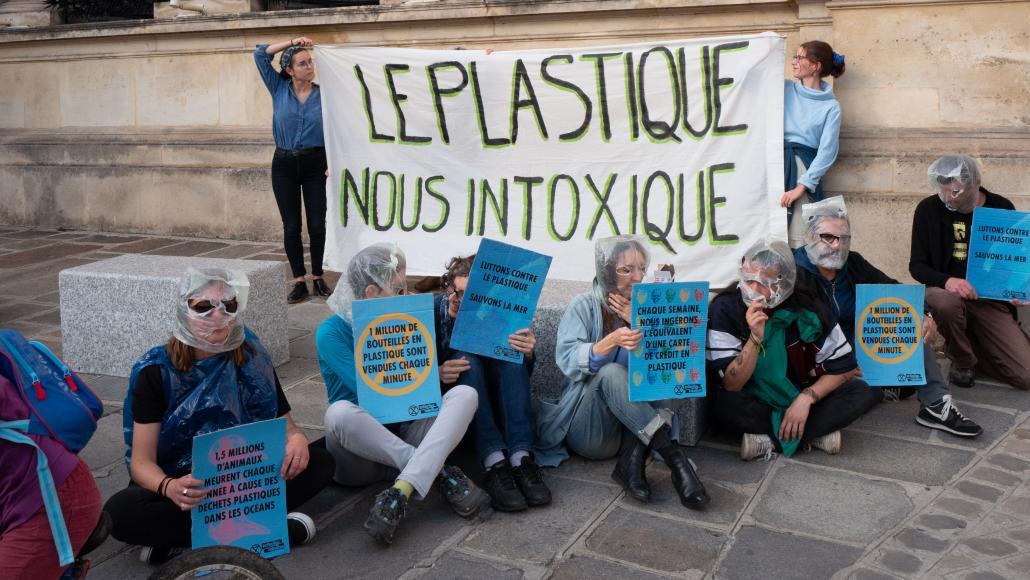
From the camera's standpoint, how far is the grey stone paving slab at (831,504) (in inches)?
140

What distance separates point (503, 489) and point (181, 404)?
1.21m

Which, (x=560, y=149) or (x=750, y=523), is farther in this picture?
(x=560, y=149)

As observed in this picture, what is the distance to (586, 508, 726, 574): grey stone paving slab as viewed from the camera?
3.31 m

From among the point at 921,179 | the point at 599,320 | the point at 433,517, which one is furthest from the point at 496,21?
the point at 433,517

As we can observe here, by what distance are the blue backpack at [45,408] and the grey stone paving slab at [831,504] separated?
230cm

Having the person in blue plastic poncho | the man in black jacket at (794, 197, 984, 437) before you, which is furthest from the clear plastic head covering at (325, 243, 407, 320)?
the man in black jacket at (794, 197, 984, 437)

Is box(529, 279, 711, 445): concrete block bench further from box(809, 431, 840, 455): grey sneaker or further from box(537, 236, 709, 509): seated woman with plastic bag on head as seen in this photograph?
box(809, 431, 840, 455): grey sneaker

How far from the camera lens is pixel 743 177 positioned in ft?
19.7

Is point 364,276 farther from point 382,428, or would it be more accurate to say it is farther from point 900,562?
point 900,562

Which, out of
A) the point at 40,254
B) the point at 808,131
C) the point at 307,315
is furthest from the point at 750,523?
the point at 40,254

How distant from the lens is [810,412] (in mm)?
4250

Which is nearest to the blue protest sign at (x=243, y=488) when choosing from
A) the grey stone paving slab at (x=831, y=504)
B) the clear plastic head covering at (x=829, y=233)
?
the grey stone paving slab at (x=831, y=504)

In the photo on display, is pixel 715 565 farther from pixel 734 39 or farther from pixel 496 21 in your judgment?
pixel 496 21

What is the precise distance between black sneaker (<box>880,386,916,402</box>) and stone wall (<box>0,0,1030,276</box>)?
2.20 m
